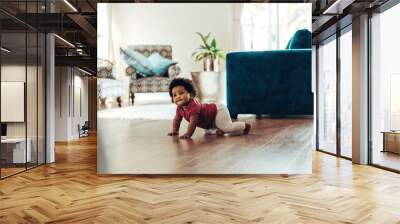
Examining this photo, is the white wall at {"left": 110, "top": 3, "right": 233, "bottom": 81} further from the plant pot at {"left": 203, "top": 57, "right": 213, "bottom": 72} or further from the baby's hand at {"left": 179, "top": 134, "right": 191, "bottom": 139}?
the baby's hand at {"left": 179, "top": 134, "right": 191, "bottom": 139}

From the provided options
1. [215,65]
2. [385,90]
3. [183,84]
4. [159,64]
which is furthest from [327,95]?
[159,64]

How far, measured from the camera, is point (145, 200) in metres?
4.26

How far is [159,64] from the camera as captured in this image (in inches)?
220

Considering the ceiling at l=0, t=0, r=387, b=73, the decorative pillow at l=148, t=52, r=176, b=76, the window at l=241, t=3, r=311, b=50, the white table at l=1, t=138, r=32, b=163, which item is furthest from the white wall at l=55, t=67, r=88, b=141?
the window at l=241, t=3, r=311, b=50

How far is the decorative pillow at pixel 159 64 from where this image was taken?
558 centimetres

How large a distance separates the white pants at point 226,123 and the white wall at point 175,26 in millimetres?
607

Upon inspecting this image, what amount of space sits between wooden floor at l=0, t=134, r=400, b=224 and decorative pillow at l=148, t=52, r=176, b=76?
1.48 meters

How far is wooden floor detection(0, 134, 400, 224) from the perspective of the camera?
3.56 meters

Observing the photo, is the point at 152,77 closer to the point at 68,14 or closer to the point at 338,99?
the point at 68,14

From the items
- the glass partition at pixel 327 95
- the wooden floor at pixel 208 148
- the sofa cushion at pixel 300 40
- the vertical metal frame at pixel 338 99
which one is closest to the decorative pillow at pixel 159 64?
the wooden floor at pixel 208 148

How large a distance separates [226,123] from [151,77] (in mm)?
1204

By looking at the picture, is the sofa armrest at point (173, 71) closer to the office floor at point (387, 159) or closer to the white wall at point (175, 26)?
the white wall at point (175, 26)

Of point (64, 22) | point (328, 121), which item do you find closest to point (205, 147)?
point (64, 22)

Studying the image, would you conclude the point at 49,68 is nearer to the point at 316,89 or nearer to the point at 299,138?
the point at 299,138
